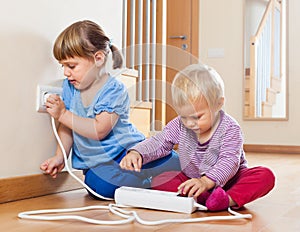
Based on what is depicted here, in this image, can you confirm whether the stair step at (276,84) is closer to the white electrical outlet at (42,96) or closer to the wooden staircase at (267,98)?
the wooden staircase at (267,98)

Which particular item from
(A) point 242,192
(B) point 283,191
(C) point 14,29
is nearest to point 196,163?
(A) point 242,192

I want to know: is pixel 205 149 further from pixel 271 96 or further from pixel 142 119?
pixel 271 96

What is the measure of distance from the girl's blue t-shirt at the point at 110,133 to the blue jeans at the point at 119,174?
0.02 meters

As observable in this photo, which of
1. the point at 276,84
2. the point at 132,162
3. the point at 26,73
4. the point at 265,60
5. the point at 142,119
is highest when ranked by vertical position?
the point at 265,60

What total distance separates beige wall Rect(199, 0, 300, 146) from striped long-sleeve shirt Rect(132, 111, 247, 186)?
2.91m

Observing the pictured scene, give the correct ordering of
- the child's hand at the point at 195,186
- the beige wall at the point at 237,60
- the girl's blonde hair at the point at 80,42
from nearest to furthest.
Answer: the child's hand at the point at 195,186 < the girl's blonde hair at the point at 80,42 < the beige wall at the point at 237,60

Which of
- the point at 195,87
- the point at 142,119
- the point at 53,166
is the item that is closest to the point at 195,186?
the point at 195,87

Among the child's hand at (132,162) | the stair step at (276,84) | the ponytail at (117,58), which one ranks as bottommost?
the child's hand at (132,162)

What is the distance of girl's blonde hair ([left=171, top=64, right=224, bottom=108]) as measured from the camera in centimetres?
121

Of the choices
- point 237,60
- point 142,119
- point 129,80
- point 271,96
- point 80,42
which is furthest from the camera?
point 237,60

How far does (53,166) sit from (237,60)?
320 cm

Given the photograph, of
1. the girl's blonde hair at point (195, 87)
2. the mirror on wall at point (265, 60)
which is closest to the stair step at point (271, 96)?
the mirror on wall at point (265, 60)

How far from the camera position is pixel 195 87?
48.0 inches

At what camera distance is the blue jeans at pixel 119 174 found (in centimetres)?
140
